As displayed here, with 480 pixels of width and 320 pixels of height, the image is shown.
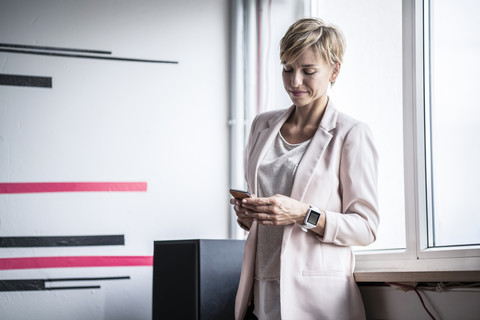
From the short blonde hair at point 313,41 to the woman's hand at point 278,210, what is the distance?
Answer: 0.53 meters

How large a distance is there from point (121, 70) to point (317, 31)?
5.42 ft

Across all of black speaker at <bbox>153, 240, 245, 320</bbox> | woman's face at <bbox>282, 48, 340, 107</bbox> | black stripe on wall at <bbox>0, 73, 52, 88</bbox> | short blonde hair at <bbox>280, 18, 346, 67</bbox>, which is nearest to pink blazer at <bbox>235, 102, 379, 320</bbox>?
woman's face at <bbox>282, 48, 340, 107</bbox>

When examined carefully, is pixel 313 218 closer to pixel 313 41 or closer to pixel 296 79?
pixel 296 79

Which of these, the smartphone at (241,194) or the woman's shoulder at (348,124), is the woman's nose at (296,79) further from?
A: the smartphone at (241,194)

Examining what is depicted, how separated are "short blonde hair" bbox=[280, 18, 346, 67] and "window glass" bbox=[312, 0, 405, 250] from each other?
0.61 m

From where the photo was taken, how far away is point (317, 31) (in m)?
1.96

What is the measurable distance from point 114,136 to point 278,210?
1.77 metres

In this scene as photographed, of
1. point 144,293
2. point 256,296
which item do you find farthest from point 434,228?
point 144,293

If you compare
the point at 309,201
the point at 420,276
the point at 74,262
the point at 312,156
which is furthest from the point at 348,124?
the point at 74,262

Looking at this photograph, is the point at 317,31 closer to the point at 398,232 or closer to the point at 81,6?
the point at 398,232

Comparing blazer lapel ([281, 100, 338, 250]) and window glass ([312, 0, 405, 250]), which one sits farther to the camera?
window glass ([312, 0, 405, 250])

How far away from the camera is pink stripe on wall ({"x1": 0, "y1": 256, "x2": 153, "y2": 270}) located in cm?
304

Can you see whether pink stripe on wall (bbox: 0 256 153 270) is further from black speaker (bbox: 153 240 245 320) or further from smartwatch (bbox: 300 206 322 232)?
smartwatch (bbox: 300 206 322 232)

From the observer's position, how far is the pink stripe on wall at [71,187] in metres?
3.09
